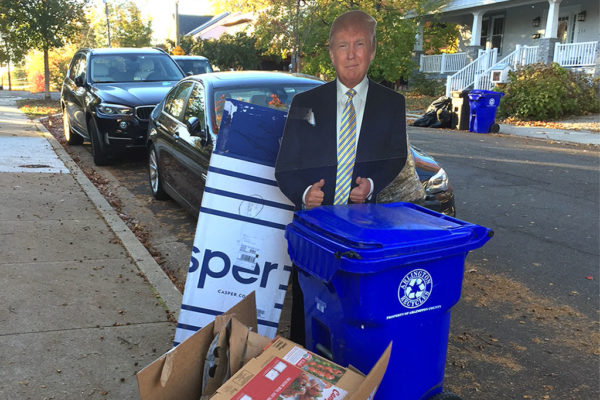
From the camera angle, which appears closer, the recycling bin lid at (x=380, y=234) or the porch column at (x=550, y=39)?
the recycling bin lid at (x=380, y=234)

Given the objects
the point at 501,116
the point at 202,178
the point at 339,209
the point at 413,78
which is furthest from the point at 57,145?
the point at 413,78

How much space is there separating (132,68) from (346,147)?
316 inches

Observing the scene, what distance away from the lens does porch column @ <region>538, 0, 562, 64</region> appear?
19703 millimetres

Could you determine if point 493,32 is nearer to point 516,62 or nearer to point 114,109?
point 516,62

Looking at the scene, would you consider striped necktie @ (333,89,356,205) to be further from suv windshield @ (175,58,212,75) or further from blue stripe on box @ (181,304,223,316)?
suv windshield @ (175,58,212,75)

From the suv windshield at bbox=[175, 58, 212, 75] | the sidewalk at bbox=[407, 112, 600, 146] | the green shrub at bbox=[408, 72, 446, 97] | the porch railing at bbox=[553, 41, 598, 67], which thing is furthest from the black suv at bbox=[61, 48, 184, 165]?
the green shrub at bbox=[408, 72, 446, 97]

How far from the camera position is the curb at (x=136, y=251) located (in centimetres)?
414

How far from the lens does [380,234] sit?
2.19 m

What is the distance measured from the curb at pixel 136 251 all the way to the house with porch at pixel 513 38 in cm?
1538

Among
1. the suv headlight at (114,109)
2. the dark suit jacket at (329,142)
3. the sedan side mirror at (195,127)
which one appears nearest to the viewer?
the dark suit jacket at (329,142)

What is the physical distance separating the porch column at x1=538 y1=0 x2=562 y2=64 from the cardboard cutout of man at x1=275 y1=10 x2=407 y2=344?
1926cm

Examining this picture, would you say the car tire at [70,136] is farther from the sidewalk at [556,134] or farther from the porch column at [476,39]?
the porch column at [476,39]

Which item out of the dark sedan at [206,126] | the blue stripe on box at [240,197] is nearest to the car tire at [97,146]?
the dark sedan at [206,126]

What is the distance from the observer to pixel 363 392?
2.05 metres
